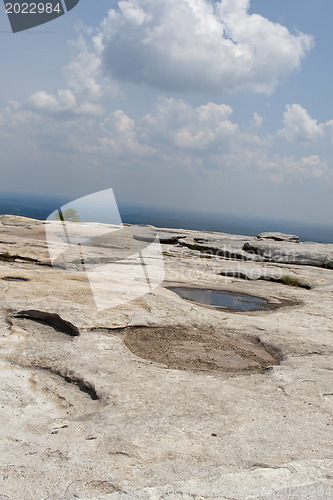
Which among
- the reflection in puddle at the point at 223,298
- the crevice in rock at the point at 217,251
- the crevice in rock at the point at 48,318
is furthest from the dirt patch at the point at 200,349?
the crevice in rock at the point at 217,251

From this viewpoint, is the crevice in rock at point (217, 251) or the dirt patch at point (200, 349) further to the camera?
the crevice in rock at point (217, 251)

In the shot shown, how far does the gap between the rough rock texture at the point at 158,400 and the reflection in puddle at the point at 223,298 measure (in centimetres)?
131

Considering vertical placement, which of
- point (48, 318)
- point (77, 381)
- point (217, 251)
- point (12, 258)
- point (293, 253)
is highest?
point (293, 253)

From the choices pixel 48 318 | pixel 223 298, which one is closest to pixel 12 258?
pixel 48 318

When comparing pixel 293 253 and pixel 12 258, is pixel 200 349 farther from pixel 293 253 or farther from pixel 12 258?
pixel 293 253

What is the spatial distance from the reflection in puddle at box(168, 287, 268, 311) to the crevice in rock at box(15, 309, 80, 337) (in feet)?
16.0

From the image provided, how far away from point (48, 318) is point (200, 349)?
3.15 m

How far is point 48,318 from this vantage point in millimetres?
8055

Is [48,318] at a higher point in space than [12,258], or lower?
lower

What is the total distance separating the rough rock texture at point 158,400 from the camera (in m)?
3.60

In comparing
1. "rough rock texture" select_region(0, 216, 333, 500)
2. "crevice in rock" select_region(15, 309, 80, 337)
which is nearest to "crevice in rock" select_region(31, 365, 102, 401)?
"rough rock texture" select_region(0, 216, 333, 500)

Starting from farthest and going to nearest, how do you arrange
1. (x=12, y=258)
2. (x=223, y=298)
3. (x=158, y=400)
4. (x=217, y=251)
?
(x=217, y=251), (x=12, y=258), (x=223, y=298), (x=158, y=400)

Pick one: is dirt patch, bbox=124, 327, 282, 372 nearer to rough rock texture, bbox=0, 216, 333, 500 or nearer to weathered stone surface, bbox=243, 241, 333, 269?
rough rock texture, bbox=0, 216, 333, 500

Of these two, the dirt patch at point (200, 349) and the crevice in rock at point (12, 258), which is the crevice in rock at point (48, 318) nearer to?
the dirt patch at point (200, 349)
